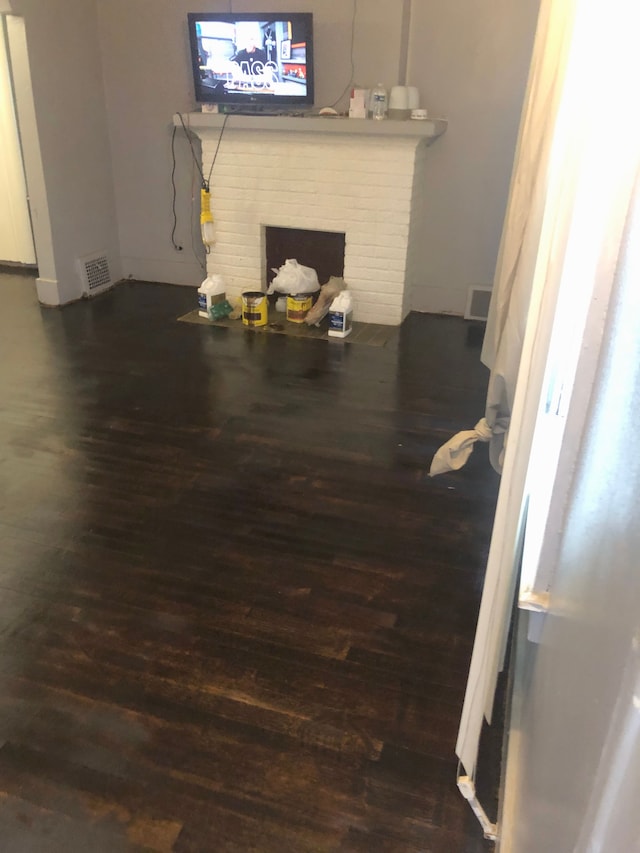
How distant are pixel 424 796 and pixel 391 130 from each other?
11.1 ft

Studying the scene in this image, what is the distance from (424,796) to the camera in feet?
4.59

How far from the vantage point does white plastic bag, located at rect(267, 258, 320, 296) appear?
4238 millimetres

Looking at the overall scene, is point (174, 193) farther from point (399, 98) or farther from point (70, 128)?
point (399, 98)

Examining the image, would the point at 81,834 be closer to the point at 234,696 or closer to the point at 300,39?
the point at 234,696

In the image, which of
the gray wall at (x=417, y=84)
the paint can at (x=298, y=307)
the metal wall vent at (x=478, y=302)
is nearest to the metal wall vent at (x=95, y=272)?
the gray wall at (x=417, y=84)

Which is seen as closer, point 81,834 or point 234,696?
point 81,834

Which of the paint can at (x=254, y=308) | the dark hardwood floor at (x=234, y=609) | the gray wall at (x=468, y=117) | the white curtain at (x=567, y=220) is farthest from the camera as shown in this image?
the paint can at (x=254, y=308)

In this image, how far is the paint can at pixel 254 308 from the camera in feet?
13.6

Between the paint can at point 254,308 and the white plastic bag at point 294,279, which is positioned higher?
the white plastic bag at point 294,279

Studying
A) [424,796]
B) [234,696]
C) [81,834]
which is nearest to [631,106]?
[424,796]

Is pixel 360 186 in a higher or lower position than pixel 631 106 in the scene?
lower

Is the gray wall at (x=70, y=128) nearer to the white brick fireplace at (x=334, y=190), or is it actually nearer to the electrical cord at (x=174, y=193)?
the electrical cord at (x=174, y=193)

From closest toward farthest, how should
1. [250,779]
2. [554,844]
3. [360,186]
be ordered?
[554,844] < [250,779] < [360,186]

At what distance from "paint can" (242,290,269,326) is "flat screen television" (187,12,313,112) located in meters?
1.14
